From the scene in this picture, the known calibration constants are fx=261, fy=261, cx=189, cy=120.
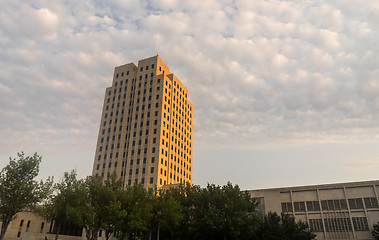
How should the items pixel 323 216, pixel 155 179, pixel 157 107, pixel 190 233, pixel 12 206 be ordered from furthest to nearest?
pixel 157 107
pixel 155 179
pixel 323 216
pixel 190 233
pixel 12 206

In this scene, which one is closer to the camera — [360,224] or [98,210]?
[98,210]

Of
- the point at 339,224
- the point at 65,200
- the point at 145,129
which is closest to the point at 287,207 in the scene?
the point at 339,224

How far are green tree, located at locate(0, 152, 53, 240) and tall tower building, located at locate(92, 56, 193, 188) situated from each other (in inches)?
1621

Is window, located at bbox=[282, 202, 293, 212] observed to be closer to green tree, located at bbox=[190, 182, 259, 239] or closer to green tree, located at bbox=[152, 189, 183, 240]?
green tree, located at bbox=[190, 182, 259, 239]

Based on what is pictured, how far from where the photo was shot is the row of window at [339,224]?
45.6 meters

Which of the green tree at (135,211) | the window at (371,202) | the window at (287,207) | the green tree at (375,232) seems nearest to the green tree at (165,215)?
the green tree at (135,211)

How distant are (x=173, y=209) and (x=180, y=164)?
5234cm

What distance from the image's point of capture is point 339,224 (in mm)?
46656

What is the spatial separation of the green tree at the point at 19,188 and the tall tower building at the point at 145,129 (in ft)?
135

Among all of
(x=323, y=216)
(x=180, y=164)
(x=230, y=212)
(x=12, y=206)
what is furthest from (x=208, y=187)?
(x=180, y=164)

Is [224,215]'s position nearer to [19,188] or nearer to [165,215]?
[165,215]

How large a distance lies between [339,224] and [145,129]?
193 feet

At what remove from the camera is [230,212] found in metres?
38.9

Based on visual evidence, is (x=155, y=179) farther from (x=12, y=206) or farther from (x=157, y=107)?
(x=12, y=206)
